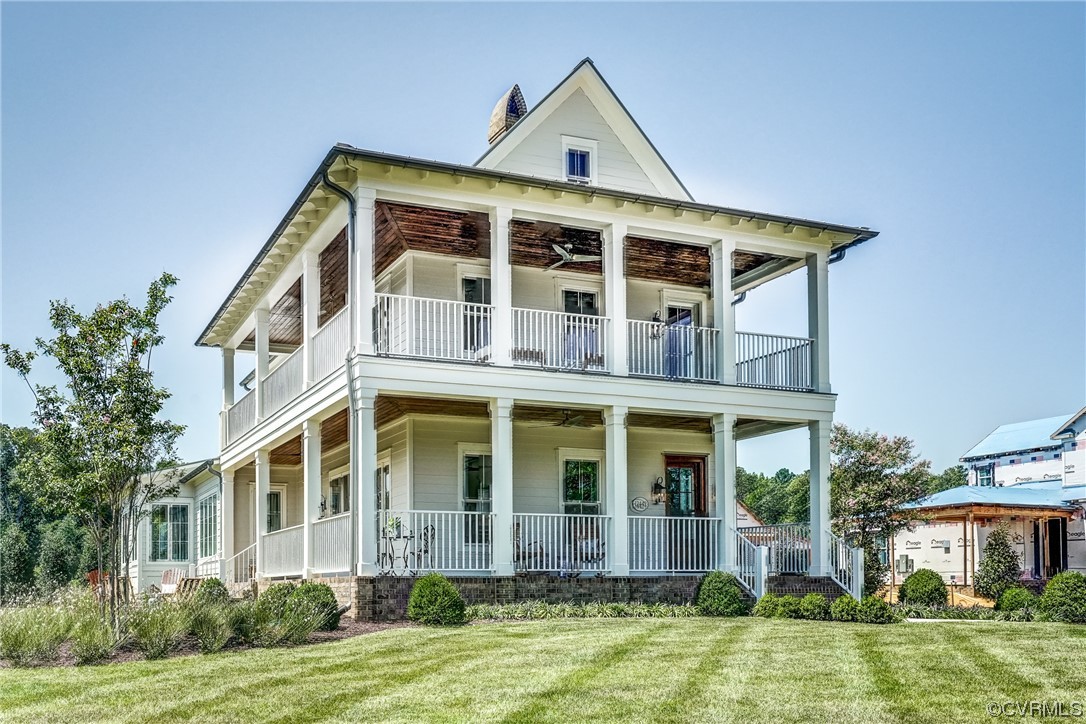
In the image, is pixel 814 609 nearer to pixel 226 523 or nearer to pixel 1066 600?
pixel 1066 600

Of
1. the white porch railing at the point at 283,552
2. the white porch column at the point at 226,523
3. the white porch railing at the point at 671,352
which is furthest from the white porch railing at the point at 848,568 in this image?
the white porch column at the point at 226,523

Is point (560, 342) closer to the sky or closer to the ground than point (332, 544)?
closer to the sky

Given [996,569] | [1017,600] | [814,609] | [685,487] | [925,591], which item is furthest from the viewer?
[996,569]

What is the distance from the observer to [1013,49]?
1945 cm

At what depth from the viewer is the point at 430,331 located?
61.9 ft

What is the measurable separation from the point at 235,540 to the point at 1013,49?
2179 cm

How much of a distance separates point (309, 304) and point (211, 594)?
5.07 metres

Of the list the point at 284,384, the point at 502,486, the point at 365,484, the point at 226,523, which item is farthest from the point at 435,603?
the point at 226,523

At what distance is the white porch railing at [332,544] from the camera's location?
1738 cm

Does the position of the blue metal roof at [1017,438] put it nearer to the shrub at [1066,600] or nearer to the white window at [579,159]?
the shrub at [1066,600]

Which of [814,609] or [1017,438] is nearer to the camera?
[814,609]

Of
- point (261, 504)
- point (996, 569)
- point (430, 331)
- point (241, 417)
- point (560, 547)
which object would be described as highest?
point (430, 331)

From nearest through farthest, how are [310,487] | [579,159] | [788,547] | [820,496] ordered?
[310,487] → [820,496] → [788,547] → [579,159]

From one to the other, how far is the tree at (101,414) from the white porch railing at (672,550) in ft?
25.7
